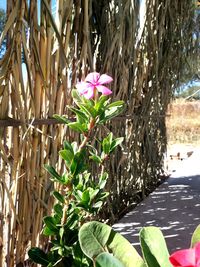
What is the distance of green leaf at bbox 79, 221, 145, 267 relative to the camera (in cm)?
77

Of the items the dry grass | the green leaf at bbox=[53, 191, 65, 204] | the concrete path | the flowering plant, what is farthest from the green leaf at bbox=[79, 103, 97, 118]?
the dry grass

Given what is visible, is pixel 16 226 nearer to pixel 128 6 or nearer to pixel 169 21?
pixel 128 6

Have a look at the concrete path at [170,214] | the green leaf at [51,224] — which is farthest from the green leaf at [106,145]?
the concrete path at [170,214]

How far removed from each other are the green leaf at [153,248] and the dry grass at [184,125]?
22.5 feet

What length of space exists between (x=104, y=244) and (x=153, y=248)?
109 mm

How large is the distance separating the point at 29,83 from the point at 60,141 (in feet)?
1.00

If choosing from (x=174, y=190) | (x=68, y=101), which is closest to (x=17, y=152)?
(x=68, y=101)

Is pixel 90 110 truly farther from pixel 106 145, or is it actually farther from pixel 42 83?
pixel 42 83

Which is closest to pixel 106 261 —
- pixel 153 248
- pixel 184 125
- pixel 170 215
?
pixel 153 248

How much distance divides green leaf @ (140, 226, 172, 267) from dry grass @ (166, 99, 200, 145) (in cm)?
687

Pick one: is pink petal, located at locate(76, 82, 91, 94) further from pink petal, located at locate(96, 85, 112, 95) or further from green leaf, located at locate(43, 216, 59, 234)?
green leaf, located at locate(43, 216, 59, 234)

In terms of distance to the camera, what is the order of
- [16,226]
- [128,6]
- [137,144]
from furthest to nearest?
1. [137,144]
2. [128,6]
3. [16,226]

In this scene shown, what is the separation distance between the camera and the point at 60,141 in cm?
144

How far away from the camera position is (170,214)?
2.54 meters
